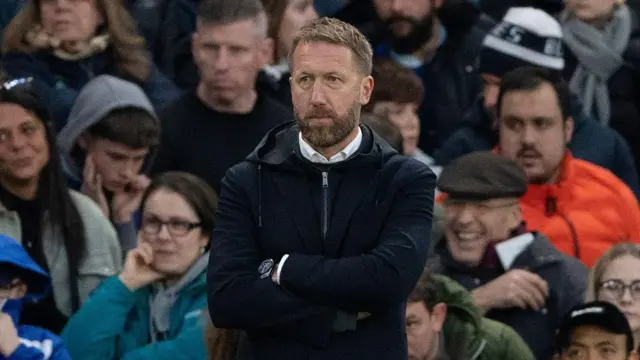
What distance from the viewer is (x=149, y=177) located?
8.27m

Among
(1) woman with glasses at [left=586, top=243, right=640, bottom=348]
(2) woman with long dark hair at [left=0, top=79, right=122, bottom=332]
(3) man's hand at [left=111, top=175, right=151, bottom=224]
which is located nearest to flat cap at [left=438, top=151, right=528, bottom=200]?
(1) woman with glasses at [left=586, top=243, right=640, bottom=348]

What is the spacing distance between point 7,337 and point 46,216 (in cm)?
93

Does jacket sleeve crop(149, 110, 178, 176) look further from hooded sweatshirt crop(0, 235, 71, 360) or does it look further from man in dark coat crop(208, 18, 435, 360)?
man in dark coat crop(208, 18, 435, 360)

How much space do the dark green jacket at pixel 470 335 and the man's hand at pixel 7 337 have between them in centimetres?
171

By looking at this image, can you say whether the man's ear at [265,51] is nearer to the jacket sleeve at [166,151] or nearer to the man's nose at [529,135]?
the jacket sleeve at [166,151]

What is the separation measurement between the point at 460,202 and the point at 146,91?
210cm

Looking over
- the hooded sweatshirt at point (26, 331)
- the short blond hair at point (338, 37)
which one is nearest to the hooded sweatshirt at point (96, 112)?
the hooded sweatshirt at point (26, 331)

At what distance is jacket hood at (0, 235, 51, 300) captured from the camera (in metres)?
6.69

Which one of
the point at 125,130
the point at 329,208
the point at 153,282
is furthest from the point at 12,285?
the point at 329,208

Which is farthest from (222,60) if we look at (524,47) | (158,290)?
(524,47)

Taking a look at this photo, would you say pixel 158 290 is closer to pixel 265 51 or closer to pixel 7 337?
pixel 7 337

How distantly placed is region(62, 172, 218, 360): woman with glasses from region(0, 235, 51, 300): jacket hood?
213 mm

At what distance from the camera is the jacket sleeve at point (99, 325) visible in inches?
276

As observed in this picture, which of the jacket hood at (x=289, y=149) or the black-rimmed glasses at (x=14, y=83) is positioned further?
the black-rimmed glasses at (x=14, y=83)
